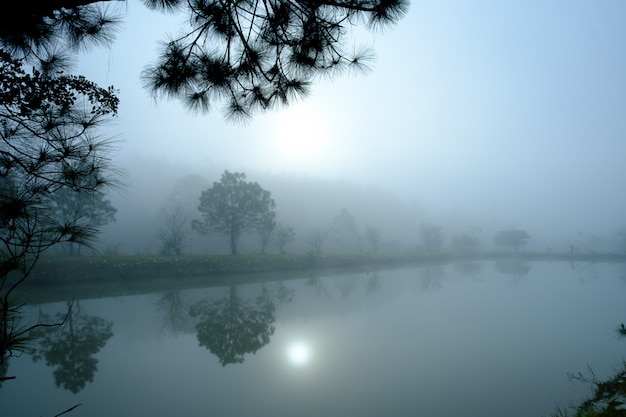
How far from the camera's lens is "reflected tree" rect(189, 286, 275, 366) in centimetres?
651

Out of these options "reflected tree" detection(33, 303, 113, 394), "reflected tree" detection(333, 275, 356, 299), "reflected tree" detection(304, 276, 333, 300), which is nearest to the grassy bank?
"reflected tree" detection(304, 276, 333, 300)

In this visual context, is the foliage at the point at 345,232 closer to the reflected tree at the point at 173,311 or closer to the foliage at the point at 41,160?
the reflected tree at the point at 173,311

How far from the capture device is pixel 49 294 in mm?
12016

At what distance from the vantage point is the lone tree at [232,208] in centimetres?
2648

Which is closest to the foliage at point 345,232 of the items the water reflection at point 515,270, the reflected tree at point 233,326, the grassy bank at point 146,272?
the grassy bank at point 146,272

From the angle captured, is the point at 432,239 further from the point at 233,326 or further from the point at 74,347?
the point at 74,347

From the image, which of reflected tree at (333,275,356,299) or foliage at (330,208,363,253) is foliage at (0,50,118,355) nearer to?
reflected tree at (333,275,356,299)

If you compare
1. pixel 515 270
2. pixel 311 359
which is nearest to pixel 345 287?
pixel 311 359

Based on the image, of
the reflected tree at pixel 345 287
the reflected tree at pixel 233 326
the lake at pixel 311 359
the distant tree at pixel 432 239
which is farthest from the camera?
the distant tree at pixel 432 239

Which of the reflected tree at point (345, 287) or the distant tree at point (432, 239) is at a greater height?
the distant tree at point (432, 239)

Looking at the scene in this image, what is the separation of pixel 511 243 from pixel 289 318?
61.2 meters

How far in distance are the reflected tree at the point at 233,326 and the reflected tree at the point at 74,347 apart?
6.64 ft

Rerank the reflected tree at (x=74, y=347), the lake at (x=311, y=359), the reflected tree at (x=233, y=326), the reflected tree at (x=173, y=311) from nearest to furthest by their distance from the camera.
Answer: the lake at (x=311, y=359), the reflected tree at (x=74, y=347), the reflected tree at (x=233, y=326), the reflected tree at (x=173, y=311)

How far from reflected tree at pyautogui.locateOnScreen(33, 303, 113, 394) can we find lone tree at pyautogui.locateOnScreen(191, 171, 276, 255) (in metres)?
17.3
